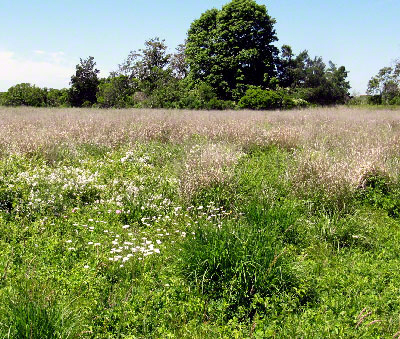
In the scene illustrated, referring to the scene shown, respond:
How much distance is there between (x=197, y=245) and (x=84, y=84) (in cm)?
3280

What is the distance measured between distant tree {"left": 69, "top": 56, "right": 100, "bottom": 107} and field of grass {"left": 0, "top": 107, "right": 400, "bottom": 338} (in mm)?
26512

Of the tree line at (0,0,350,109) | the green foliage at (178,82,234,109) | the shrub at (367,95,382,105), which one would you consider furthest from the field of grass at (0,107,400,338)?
the shrub at (367,95,382,105)

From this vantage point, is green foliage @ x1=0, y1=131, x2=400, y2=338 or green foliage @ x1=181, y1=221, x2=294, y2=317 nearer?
green foliage @ x1=0, y1=131, x2=400, y2=338

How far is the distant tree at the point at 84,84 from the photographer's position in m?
33.2

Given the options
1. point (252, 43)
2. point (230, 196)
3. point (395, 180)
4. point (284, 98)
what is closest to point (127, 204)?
point (230, 196)

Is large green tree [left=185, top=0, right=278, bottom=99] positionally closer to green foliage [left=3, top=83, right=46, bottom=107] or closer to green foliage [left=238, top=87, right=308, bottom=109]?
green foliage [left=238, top=87, right=308, bottom=109]

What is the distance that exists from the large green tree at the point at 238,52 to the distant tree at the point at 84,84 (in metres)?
9.56

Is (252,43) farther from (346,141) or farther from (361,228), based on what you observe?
(361,228)

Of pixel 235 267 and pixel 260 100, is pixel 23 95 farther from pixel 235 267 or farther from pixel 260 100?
pixel 235 267

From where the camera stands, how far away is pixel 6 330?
240 centimetres

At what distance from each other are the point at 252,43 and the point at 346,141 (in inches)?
1128

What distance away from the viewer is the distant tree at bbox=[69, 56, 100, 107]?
33.2m

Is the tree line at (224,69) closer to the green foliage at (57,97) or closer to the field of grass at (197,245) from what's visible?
the green foliage at (57,97)

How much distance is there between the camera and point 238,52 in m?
35.1
